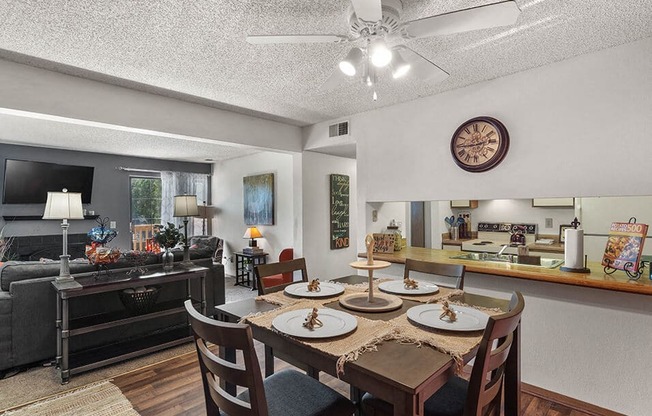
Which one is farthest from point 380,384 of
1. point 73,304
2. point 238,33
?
point 73,304

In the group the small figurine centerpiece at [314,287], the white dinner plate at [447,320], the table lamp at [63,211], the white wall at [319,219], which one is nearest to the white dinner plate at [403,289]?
the white dinner plate at [447,320]

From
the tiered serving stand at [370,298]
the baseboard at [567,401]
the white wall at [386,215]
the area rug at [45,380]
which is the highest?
the white wall at [386,215]

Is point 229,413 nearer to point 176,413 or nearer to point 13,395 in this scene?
point 176,413

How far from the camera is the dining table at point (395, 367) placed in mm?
1012

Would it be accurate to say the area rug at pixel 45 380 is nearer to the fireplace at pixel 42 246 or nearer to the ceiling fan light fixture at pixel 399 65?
the ceiling fan light fixture at pixel 399 65

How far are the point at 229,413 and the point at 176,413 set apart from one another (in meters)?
1.32

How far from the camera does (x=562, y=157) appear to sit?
2424mm

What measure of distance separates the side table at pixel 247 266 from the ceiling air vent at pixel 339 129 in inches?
105

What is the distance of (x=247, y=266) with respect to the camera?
5859 mm

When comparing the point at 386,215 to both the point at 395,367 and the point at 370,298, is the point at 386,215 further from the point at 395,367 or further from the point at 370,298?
the point at 395,367

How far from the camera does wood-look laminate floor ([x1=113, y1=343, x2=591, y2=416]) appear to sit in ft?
7.29

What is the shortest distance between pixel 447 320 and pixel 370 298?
41 centimetres

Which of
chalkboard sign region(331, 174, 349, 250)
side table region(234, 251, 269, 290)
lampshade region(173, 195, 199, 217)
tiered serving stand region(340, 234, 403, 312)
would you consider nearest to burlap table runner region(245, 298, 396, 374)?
tiered serving stand region(340, 234, 403, 312)

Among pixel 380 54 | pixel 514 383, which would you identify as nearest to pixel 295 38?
pixel 380 54
